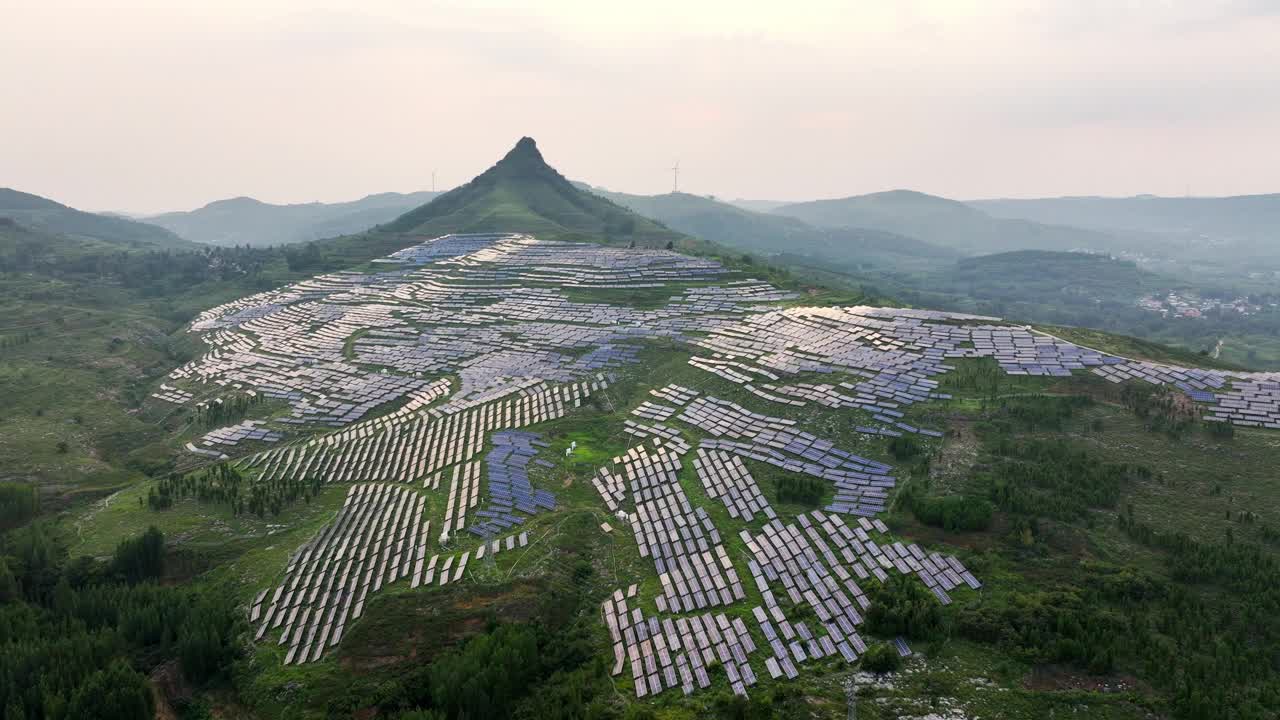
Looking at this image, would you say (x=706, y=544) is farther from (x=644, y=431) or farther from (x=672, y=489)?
(x=644, y=431)

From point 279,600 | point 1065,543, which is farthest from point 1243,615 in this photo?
point 279,600

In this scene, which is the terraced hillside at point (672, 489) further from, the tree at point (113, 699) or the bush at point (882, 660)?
the tree at point (113, 699)

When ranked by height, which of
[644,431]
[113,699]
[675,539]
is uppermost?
[644,431]

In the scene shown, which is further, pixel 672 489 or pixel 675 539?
pixel 672 489

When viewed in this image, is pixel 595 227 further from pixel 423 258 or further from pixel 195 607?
pixel 195 607

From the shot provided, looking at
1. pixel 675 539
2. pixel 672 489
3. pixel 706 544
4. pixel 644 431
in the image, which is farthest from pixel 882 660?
pixel 644 431

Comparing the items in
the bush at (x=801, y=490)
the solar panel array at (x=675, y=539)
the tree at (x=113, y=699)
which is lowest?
the tree at (x=113, y=699)

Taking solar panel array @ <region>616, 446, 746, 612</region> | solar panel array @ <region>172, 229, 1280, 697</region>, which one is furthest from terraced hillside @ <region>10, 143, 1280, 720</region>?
solar panel array @ <region>172, 229, 1280, 697</region>

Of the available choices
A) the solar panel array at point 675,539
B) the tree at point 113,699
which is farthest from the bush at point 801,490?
the tree at point 113,699

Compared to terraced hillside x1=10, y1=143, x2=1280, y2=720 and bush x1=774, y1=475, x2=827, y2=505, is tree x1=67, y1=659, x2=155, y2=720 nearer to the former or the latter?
terraced hillside x1=10, y1=143, x2=1280, y2=720

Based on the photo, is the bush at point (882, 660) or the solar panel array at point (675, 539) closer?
the bush at point (882, 660)

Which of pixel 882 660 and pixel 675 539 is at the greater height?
pixel 882 660
